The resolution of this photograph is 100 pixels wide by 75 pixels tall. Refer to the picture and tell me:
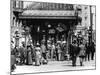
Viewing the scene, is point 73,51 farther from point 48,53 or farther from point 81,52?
point 48,53

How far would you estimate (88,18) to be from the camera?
3.35 metres

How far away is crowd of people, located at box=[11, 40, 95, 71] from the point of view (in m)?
2.99

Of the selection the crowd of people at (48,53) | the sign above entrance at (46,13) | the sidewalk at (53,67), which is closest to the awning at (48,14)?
the sign above entrance at (46,13)

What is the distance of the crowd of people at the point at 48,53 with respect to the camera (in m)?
2.99

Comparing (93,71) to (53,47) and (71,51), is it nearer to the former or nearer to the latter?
(71,51)

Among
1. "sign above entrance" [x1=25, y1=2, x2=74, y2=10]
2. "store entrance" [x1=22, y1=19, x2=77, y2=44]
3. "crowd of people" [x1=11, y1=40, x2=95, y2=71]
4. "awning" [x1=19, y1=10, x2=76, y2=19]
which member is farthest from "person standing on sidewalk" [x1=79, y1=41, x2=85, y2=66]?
"sign above entrance" [x1=25, y1=2, x2=74, y2=10]

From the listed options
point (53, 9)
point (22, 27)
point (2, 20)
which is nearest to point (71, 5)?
point (53, 9)

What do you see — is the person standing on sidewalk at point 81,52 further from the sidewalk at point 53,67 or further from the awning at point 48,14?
the awning at point 48,14

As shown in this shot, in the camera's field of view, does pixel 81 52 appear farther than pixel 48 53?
Yes

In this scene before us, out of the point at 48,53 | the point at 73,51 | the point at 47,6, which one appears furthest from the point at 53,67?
the point at 47,6

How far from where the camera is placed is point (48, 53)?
3.14 metres

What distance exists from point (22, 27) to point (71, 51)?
2.70 ft

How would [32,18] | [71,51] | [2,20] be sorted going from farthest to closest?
[71,51] < [32,18] < [2,20]
